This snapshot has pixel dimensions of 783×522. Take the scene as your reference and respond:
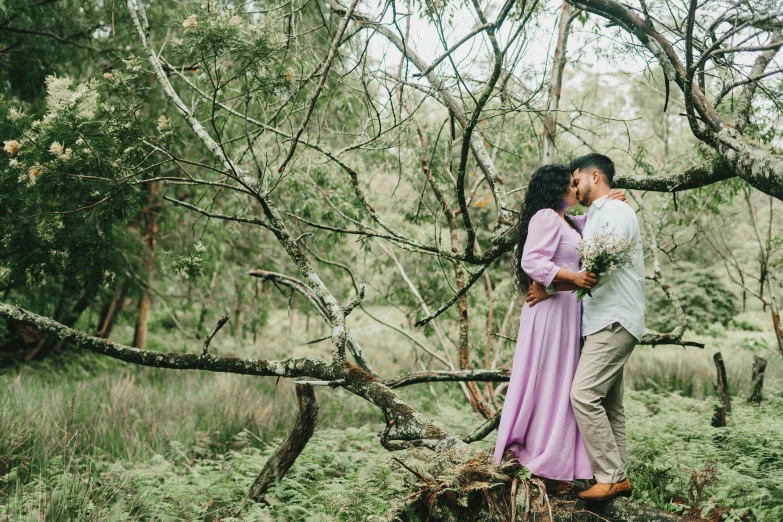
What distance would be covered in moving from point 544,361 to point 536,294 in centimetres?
41

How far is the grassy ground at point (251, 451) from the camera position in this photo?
12.4ft

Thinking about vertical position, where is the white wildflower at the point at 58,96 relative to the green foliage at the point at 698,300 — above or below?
below

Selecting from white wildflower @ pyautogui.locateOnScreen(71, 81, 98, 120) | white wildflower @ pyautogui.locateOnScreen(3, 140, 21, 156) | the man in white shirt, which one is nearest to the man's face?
the man in white shirt

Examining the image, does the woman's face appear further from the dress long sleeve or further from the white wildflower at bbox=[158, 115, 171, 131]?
the white wildflower at bbox=[158, 115, 171, 131]

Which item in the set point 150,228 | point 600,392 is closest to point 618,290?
point 600,392

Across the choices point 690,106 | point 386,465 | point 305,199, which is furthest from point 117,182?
point 305,199

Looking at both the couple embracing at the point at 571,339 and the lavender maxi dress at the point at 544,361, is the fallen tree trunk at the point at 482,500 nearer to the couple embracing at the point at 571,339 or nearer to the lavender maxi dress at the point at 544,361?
the couple embracing at the point at 571,339

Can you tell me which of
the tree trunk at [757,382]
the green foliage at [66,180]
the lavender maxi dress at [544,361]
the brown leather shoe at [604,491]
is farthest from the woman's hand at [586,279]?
the tree trunk at [757,382]

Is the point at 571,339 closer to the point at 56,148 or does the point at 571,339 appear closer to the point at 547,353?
the point at 547,353

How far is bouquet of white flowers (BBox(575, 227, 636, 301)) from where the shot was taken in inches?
122

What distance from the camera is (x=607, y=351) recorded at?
3.27 m

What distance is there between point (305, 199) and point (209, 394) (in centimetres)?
274

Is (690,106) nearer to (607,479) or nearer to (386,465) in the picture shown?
(607,479)

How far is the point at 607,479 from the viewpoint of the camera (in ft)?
10.2
